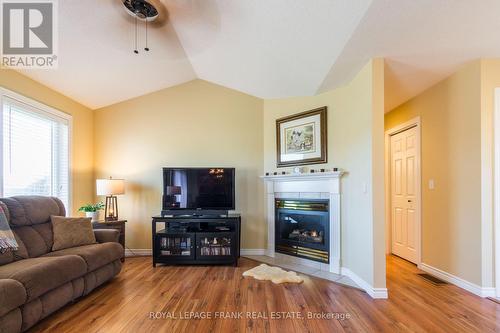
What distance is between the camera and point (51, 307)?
207cm

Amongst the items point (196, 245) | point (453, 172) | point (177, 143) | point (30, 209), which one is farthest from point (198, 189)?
point (453, 172)

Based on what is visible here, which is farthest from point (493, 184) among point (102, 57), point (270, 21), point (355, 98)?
point (102, 57)

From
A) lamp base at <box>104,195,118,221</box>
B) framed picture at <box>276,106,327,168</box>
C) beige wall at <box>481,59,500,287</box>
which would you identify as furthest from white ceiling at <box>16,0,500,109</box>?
lamp base at <box>104,195,118,221</box>

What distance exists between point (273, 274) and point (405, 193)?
2.40 metres

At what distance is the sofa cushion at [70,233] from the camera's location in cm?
274

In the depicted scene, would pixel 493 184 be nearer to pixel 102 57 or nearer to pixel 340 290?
pixel 340 290

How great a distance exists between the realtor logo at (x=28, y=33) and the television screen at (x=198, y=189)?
1946 millimetres

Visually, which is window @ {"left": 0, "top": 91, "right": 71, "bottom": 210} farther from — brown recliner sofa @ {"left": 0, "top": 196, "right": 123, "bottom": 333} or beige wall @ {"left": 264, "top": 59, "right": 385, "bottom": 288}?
beige wall @ {"left": 264, "top": 59, "right": 385, "bottom": 288}

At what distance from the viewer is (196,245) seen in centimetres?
352

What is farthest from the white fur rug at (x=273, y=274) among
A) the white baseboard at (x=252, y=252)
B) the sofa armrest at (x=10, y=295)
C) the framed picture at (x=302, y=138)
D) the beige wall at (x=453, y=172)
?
the sofa armrest at (x=10, y=295)

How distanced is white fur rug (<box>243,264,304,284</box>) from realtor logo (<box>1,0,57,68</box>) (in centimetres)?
349

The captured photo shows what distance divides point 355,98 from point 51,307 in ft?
12.1

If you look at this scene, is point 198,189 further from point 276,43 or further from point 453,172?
point 453,172

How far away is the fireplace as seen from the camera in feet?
11.2
